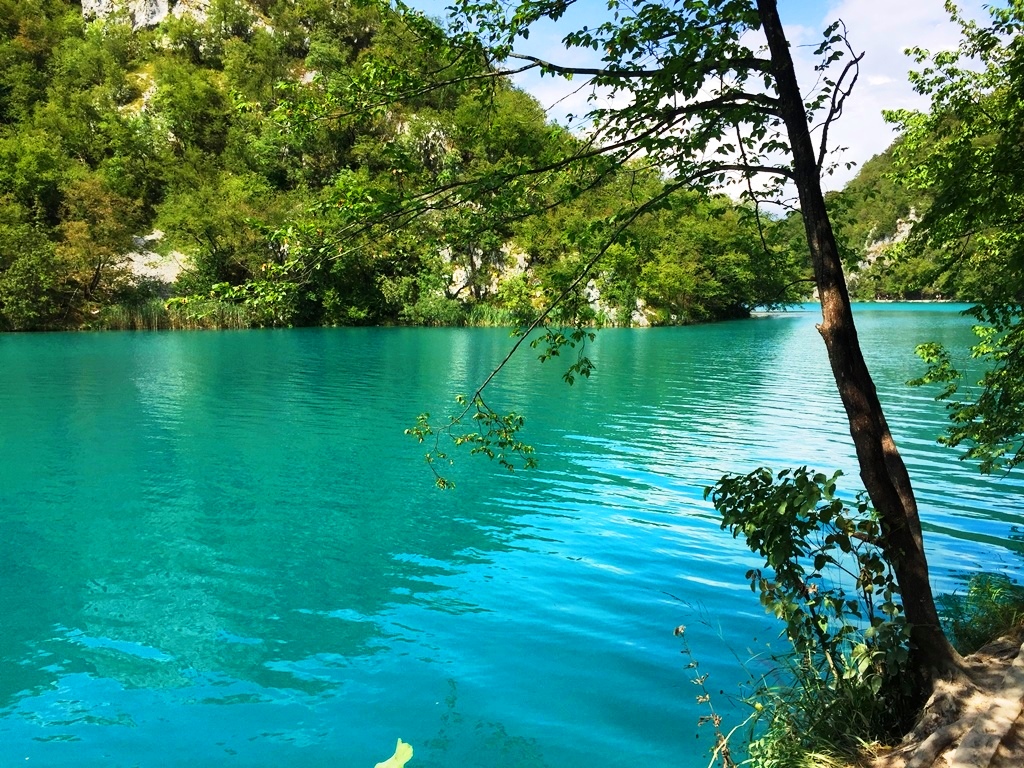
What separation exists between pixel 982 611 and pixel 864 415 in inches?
154

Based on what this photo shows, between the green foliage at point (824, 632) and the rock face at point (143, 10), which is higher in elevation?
the rock face at point (143, 10)

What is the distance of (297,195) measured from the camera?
6812 cm

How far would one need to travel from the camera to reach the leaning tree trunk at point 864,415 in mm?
4129

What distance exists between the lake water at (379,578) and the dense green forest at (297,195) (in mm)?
3335

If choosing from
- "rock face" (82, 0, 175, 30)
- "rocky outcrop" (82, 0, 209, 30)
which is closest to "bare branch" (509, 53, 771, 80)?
"rocky outcrop" (82, 0, 209, 30)

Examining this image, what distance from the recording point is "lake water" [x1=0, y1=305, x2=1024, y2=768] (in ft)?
17.4

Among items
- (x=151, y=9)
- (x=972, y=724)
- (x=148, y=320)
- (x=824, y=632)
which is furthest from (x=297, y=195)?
(x=972, y=724)

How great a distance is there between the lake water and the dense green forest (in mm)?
3335

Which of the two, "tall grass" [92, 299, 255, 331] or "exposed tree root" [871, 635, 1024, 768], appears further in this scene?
"tall grass" [92, 299, 255, 331]

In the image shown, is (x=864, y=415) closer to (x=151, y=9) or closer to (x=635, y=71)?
(x=635, y=71)

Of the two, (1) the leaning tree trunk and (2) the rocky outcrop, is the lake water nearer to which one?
(1) the leaning tree trunk

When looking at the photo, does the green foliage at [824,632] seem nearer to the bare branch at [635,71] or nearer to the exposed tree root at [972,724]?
the exposed tree root at [972,724]

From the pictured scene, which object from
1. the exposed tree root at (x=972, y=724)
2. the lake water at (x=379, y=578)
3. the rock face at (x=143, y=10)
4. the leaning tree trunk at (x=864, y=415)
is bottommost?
the lake water at (x=379, y=578)

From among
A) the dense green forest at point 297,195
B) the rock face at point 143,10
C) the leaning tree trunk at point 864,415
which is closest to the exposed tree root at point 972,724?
the leaning tree trunk at point 864,415
